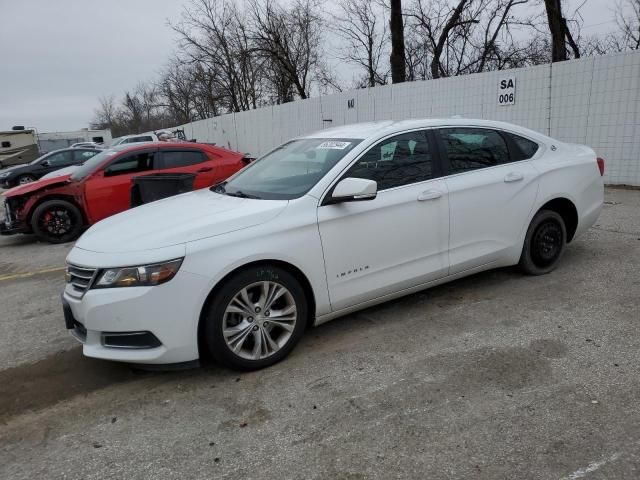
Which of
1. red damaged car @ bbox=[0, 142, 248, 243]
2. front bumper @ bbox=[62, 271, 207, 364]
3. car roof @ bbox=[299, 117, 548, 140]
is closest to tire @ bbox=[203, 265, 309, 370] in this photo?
front bumper @ bbox=[62, 271, 207, 364]

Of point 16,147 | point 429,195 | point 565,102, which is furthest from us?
point 16,147

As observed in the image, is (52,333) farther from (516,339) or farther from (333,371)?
(516,339)

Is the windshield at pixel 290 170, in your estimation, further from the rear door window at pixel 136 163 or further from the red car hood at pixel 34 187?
the red car hood at pixel 34 187

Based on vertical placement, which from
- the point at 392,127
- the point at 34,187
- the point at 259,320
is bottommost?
the point at 259,320

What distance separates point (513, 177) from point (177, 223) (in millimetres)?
2865

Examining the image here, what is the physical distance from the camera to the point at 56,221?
8266 millimetres

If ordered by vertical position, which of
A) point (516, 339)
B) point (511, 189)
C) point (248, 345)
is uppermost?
point (511, 189)

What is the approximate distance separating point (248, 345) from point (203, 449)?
2.69ft

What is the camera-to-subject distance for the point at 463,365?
3.26 meters

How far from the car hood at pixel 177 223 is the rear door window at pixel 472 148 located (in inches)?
62.9

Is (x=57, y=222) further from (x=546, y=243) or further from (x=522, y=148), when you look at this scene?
(x=546, y=243)

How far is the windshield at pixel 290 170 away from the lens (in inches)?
145

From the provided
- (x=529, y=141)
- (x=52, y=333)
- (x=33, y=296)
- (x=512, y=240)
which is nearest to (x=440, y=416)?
(x=512, y=240)

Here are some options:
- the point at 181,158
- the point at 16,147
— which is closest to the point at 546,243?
the point at 181,158
